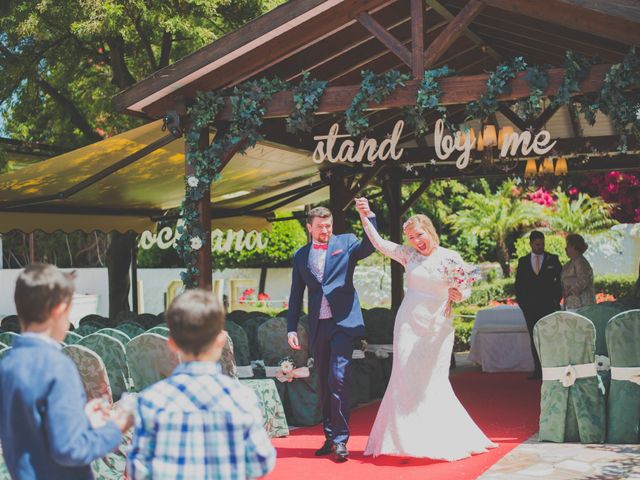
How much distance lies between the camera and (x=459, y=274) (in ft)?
20.9

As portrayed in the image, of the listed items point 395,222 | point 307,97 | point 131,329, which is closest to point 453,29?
point 307,97

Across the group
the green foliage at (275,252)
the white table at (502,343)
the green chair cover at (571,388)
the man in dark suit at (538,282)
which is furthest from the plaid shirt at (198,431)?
the green foliage at (275,252)

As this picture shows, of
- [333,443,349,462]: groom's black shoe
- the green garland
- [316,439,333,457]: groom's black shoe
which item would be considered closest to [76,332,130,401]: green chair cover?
[316,439,333,457]: groom's black shoe

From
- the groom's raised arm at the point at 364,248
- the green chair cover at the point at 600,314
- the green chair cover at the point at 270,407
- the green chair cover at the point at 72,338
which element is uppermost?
the groom's raised arm at the point at 364,248

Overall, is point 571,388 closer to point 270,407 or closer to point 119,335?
point 270,407

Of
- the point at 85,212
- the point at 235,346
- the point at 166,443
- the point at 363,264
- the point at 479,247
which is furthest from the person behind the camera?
the point at 479,247

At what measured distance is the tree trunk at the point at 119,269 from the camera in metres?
15.8

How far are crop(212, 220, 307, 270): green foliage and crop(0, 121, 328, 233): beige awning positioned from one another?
12.1 metres

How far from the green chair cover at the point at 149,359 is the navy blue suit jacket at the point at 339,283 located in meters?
1.05

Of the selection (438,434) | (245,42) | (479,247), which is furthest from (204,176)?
(479,247)

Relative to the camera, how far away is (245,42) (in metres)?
8.11

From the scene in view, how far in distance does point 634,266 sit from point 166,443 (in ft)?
84.5

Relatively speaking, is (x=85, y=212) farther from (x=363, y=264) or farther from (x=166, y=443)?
(x=363, y=264)

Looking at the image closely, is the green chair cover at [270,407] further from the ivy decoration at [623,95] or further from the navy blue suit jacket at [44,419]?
the navy blue suit jacket at [44,419]
